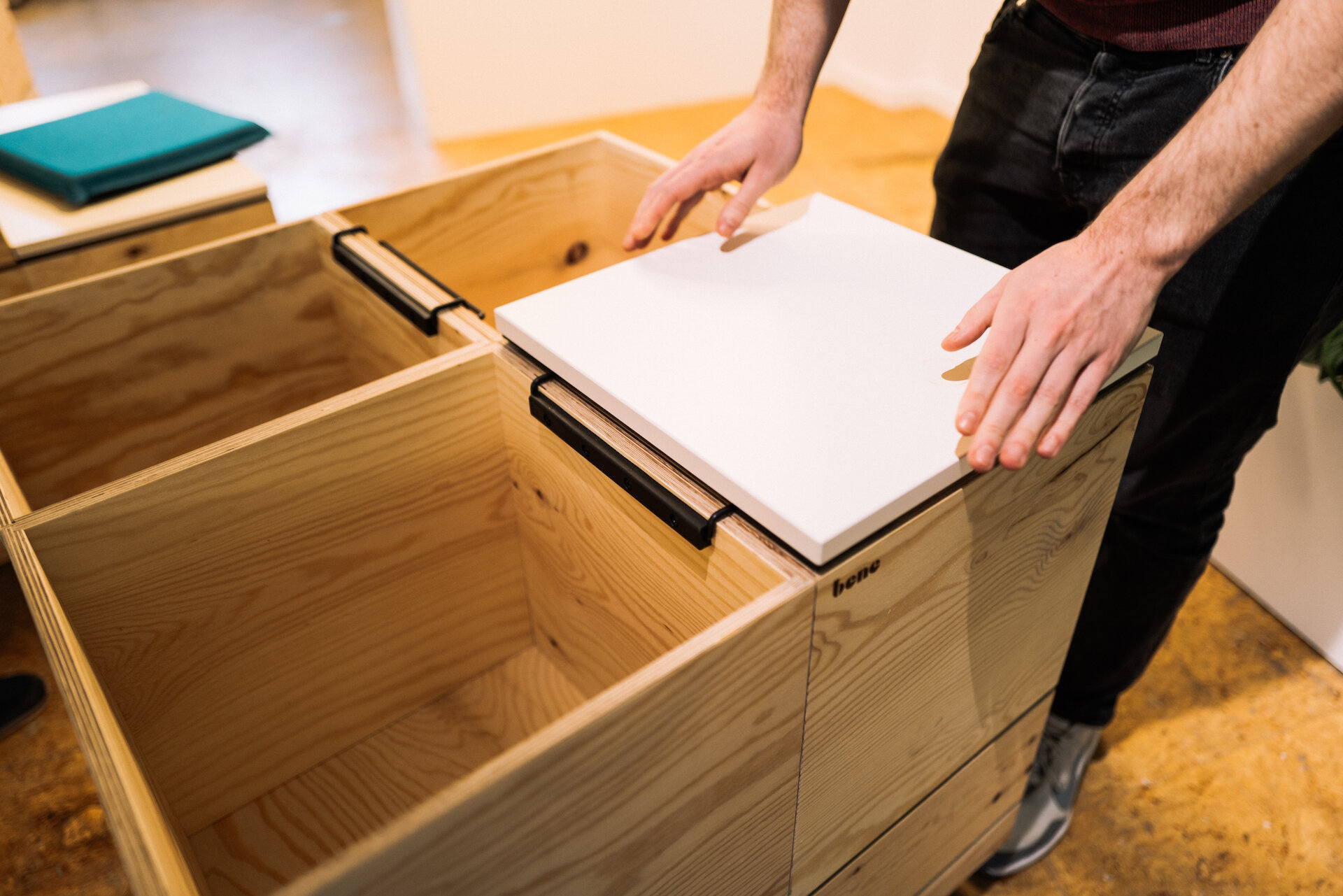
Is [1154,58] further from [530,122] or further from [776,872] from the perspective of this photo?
[530,122]

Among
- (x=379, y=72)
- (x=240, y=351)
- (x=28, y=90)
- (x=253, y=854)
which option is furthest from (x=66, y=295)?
(x=379, y=72)

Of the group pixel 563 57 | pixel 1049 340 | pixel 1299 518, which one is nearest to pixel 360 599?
pixel 1049 340

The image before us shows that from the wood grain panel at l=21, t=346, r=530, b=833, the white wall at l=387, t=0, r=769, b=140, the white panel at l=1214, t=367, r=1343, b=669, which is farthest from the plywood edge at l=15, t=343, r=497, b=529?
the white wall at l=387, t=0, r=769, b=140

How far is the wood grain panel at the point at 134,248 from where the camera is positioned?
3.12ft

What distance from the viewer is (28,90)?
1461 millimetres

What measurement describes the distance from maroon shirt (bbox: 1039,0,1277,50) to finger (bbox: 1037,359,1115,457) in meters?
0.35

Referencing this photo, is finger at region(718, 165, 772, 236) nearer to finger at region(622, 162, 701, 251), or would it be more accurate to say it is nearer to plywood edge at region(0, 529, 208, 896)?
finger at region(622, 162, 701, 251)

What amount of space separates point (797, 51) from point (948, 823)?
788 mm

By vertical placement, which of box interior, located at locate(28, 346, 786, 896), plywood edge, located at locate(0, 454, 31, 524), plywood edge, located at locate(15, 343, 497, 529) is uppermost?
plywood edge, located at locate(15, 343, 497, 529)

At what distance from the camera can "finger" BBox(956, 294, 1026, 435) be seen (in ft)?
1.76

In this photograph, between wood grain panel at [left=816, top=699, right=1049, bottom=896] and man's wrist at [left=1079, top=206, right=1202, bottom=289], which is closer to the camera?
man's wrist at [left=1079, top=206, right=1202, bottom=289]

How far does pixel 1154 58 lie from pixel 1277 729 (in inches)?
36.0

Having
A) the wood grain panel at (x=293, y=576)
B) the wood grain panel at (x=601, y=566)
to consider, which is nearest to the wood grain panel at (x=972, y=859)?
the wood grain panel at (x=601, y=566)

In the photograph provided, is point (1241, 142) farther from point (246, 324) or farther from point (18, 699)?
point (18, 699)
